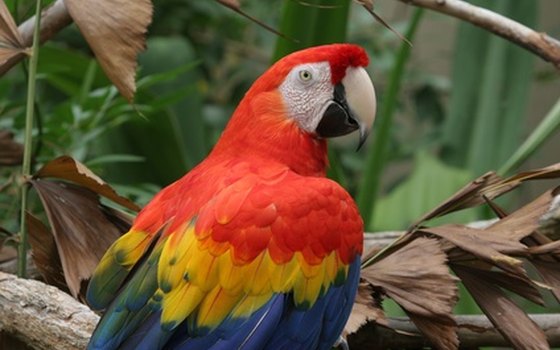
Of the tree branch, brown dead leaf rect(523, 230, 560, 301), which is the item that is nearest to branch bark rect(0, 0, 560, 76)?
the tree branch

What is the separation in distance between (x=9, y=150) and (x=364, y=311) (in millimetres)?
414

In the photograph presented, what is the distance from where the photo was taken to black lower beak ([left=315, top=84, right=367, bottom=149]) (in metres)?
0.90

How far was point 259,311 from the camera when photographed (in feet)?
2.46

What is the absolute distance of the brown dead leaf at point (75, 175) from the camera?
86cm

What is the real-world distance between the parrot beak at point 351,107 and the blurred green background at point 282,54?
7 cm

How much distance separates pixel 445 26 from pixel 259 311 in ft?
6.74

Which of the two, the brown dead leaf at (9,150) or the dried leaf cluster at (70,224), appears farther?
the brown dead leaf at (9,150)

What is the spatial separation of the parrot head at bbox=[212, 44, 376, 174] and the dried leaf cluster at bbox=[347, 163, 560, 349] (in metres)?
0.12

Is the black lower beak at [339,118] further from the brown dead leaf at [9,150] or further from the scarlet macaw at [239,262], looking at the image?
the brown dead leaf at [9,150]

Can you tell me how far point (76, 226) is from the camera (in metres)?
0.88

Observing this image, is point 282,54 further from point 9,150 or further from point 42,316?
point 42,316

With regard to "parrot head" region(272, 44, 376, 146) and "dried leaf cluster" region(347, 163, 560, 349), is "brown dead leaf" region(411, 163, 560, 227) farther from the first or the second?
"parrot head" region(272, 44, 376, 146)

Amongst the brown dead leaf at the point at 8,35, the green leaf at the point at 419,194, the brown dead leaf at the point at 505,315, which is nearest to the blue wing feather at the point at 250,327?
the brown dead leaf at the point at 505,315

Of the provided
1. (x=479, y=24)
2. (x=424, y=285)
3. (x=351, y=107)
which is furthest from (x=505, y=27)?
(x=424, y=285)
